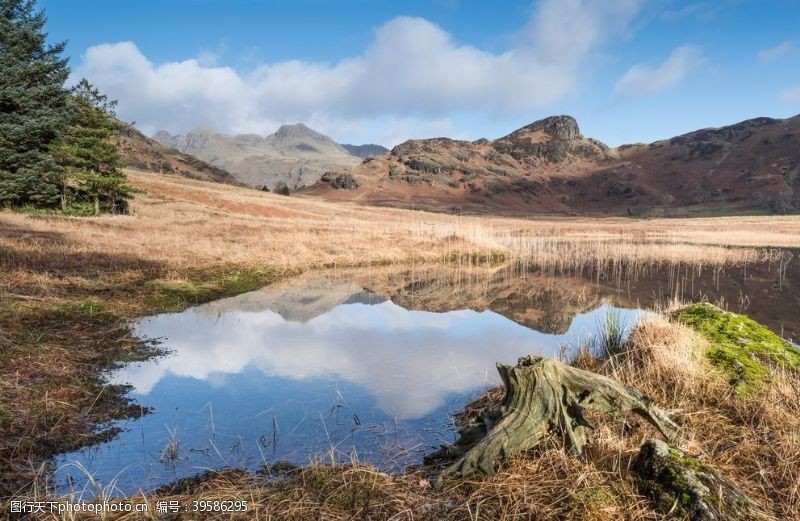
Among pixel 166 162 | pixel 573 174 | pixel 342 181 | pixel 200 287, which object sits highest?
pixel 573 174

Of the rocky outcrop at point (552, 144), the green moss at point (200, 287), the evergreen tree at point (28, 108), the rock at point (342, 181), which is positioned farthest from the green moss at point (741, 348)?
the rocky outcrop at point (552, 144)

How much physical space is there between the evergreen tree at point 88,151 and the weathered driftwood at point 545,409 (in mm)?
33946

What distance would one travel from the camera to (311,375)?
867cm

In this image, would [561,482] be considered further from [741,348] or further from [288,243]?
[288,243]

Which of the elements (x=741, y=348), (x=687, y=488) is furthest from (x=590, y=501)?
(x=741, y=348)

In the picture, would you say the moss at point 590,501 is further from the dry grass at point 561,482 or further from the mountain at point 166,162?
the mountain at point 166,162

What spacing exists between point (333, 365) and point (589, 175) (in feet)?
483

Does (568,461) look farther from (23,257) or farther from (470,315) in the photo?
Answer: (23,257)

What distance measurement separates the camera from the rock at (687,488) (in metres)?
3.49

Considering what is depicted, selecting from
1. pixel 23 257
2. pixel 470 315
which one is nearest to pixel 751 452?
pixel 470 315

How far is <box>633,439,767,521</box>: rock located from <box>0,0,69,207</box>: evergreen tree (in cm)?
3442

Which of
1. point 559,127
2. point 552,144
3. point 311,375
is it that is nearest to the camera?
point 311,375

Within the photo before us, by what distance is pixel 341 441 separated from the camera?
19.6ft

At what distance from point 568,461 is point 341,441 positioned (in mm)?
2700
